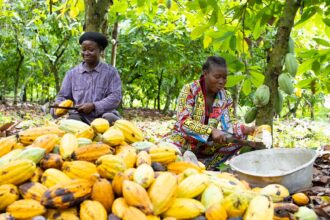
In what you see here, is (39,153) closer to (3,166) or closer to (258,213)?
(3,166)

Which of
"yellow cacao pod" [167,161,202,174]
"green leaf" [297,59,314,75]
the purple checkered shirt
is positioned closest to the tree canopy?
"green leaf" [297,59,314,75]

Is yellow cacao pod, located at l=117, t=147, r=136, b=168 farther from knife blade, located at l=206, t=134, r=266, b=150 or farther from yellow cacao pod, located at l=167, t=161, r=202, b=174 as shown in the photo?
knife blade, located at l=206, t=134, r=266, b=150

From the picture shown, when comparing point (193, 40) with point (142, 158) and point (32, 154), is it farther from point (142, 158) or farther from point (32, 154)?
point (32, 154)

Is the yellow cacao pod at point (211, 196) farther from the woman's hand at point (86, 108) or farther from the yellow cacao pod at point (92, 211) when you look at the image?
the woman's hand at point (86, 108)

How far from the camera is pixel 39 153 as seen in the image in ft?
5.67

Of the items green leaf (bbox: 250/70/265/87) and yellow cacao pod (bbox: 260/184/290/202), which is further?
green leaf (bbox: 250/70/265/87)

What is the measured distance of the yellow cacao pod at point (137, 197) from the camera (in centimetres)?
150

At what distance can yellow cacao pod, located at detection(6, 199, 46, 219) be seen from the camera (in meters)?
1.49

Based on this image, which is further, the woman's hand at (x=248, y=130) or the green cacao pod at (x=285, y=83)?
the woman's hand at (x=248, y=130)

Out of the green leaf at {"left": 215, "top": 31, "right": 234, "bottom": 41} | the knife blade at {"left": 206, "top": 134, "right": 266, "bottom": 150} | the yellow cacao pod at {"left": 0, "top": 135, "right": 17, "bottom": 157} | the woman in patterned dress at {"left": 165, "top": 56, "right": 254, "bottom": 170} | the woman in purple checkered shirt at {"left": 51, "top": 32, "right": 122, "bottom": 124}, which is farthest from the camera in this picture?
the woman in purple checkered shirt at {"left": 51, "top": 32, "right": 122, "bottom": 124}

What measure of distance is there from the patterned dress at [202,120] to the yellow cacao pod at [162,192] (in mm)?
1617

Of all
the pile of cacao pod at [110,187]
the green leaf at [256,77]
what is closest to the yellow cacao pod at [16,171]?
the pile of cacao pod at [110,187]

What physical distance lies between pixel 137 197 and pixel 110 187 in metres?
0.15

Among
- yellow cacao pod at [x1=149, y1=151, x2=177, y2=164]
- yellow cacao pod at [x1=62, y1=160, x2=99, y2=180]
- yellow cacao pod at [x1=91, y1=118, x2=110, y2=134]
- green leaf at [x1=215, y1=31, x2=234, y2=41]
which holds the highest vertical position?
green leaf at [x1=215, y1=31, x2=234, y2=41]
